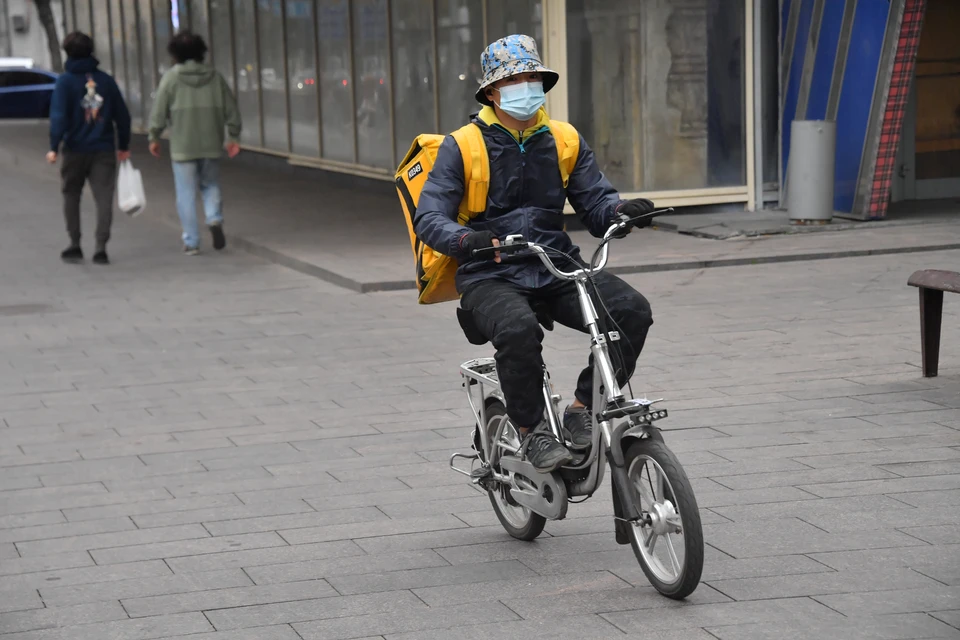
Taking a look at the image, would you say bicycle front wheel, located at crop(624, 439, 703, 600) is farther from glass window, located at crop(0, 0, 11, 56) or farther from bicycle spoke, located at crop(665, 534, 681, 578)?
glass window, located at crop(0, 0, 11, 56)

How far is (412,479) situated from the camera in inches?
245

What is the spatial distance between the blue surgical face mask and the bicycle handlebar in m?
0.49

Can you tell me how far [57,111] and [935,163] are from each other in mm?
9123

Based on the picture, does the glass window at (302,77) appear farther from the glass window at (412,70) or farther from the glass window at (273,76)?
the glass window at (412,70)

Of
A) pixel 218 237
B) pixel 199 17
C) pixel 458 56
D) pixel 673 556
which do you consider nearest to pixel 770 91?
pixel 458 56

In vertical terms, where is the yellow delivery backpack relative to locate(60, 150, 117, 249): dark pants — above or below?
above

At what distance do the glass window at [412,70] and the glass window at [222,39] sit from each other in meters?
7.21

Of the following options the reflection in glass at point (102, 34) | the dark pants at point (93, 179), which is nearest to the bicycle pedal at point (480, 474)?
the dark pants at point (93, 179)

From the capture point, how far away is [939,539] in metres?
4.98

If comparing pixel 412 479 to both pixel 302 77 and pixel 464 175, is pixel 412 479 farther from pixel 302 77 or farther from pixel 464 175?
pixel 302 77

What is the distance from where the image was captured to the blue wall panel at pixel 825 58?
14.6 m

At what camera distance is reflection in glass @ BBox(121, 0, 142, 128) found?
108 feet

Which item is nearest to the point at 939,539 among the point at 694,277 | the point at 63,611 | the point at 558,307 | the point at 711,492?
the point at 711,492

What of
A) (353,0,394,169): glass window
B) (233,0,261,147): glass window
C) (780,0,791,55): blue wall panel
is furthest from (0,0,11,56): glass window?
(780,0,791,55): blue wall panel
